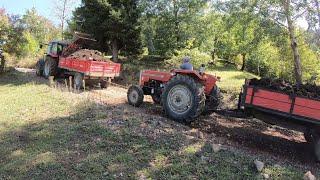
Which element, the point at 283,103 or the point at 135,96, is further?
the point at 135,96

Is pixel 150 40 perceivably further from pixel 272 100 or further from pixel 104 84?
pixel 272 100

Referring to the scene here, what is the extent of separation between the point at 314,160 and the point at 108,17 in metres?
16.3

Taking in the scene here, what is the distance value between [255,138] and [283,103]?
2.05 meters

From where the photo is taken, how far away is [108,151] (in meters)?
8.16

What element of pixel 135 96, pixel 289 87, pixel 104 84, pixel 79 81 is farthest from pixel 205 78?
pixel 104 84

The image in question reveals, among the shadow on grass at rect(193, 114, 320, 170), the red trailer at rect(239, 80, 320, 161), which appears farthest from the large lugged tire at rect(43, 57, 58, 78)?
the red trailer at rect(239, 80, 320, 161)

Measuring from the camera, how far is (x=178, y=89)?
35.4 ft

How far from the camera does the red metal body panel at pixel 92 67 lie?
663 inches

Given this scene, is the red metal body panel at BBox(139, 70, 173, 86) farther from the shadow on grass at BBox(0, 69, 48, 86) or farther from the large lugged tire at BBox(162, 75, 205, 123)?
the shadow on grass at BBox(0, 69, 48, 86)

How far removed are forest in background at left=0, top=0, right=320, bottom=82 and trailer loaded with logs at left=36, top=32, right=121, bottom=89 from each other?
7.02 feet

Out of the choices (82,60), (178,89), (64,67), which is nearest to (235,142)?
(178,89)

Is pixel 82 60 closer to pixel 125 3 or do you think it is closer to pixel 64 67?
pixel 64 67

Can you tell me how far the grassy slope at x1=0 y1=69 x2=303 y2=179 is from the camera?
736cm

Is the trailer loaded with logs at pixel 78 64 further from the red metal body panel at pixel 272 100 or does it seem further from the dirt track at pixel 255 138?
the red metal body panel at pixel 272 100
